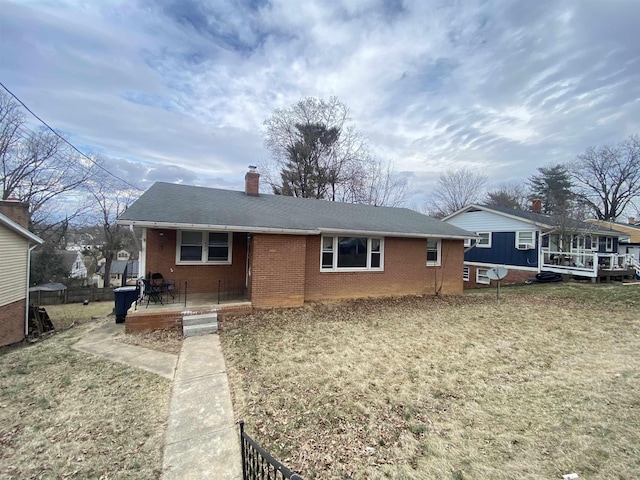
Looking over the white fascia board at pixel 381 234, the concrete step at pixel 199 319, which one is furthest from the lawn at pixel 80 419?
the white fascia board at pixel 381 234

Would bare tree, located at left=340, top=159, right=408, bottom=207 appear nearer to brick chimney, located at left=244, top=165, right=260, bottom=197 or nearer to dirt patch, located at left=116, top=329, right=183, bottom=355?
brick chimney, located at left=244, top=165, right=260, bottom=197

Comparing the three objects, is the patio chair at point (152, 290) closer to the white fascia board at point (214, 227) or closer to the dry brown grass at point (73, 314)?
the white fascia board at point (214, 227)

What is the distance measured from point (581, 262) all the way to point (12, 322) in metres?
27.8

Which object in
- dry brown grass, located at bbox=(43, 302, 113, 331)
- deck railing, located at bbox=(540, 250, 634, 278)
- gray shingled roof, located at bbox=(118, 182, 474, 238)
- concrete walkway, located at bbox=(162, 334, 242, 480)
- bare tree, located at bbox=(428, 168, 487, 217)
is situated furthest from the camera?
bare tree, located at bbox=(428, 168, 487, 217)

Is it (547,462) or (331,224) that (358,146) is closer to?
(331,224)

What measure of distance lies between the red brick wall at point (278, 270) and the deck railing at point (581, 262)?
51.9 ft

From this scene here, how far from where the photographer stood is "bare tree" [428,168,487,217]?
1324 inches

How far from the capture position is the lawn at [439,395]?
283 centimetres

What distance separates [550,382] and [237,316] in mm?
6682

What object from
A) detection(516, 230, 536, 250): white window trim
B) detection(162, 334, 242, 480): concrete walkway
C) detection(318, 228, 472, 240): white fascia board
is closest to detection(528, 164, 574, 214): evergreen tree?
detection(516, 230, 536, 250): white window trim

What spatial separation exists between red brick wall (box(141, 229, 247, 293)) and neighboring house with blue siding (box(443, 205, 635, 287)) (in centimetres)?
1313

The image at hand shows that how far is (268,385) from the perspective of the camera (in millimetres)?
4328

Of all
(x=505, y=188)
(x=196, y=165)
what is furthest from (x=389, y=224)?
(x=505, y=188)

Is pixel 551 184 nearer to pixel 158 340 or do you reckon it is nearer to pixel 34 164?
pixel 158 340
